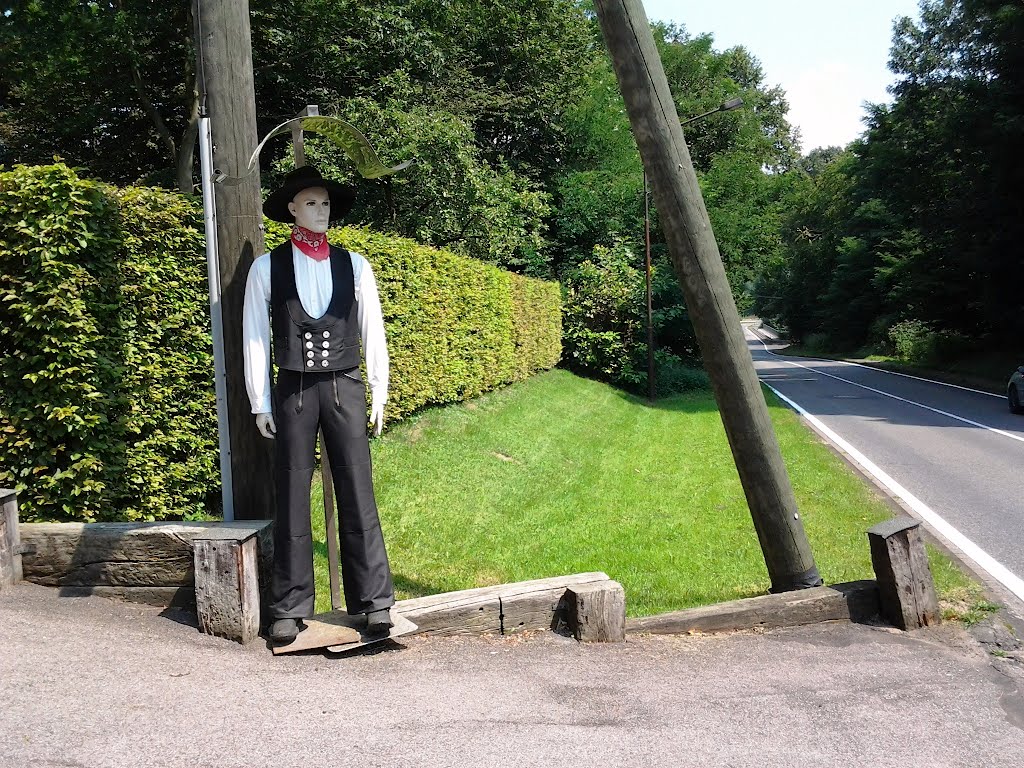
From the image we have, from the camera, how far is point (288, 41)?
19.3m

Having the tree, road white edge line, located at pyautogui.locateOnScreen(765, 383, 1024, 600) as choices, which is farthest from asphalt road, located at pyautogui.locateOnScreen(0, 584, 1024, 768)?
the tree

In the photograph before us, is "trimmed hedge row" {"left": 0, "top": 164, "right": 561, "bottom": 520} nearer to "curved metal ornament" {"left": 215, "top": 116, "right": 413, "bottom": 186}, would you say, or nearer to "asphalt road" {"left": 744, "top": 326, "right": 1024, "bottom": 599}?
"curved metal ornament" {"left": 215, "top": 116, "right": 413, "bottom": 186}

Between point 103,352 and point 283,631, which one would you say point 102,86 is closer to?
point 103,352

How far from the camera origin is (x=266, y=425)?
424 centimetres

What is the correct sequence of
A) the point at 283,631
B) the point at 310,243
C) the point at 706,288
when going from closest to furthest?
the point at 283,631 → the point at 310,243 → the point at 706,288

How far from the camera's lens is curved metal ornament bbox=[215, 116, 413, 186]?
182 inches

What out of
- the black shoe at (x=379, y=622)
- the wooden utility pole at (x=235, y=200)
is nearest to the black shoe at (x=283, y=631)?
the black shoe at (x=379, y=622)

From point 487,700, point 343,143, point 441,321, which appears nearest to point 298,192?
point 343,143

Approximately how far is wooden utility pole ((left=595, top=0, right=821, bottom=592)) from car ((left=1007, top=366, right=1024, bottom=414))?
52.0 feet

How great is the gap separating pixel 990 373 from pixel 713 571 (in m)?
26.9

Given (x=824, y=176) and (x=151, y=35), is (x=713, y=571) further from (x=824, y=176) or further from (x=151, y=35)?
(x=824, y=176)

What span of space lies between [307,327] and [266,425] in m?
0.54

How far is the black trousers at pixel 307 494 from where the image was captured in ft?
13.8

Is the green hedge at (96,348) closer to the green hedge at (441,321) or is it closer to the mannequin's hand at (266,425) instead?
the mannequin's hand at (266,425)
